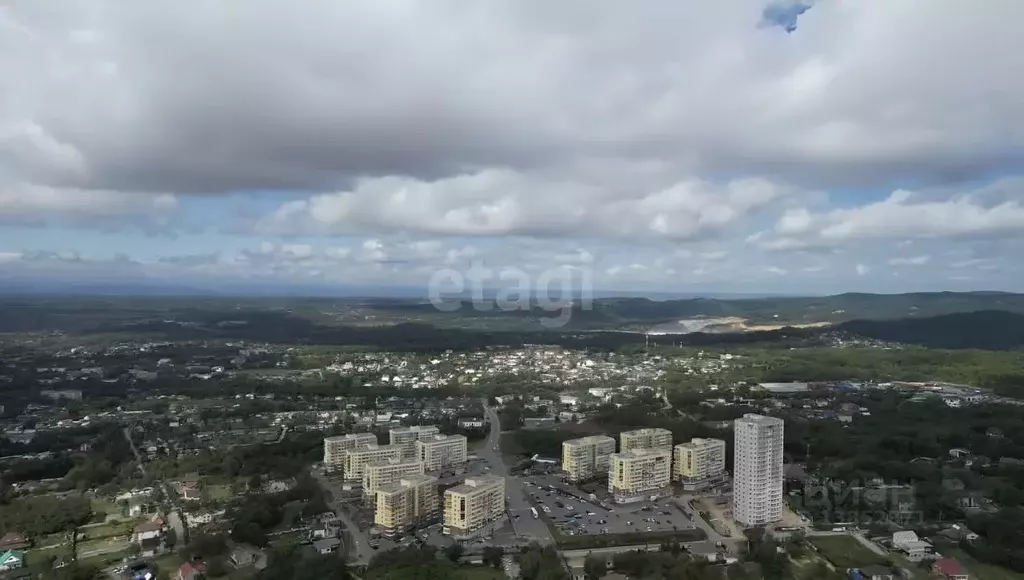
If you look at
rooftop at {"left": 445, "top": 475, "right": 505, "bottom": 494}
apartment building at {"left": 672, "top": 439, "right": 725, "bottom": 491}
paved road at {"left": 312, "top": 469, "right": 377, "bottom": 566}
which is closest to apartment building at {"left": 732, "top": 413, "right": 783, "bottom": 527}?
apartment building at {"left": 672, "top": 439, "right": 725, "bottom": 491}

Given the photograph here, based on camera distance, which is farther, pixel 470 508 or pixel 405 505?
pixel 405 505

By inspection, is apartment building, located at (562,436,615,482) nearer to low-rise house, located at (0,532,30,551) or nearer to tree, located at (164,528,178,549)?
tree, located at (164,528,178,549)

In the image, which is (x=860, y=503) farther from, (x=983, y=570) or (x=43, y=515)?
(x=43, y=515)

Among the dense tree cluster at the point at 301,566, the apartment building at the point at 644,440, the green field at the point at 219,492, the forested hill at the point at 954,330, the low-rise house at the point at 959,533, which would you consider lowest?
the green field at the point at 219,492

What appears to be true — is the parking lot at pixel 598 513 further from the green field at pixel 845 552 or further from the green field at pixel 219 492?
the green field at pixel 219 492

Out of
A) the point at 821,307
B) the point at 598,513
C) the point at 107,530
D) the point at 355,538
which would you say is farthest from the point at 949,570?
the point at 821,307

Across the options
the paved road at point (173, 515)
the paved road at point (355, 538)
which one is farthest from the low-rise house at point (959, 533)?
the paved road at point (173, 515)

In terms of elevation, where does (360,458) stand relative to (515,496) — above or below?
above
